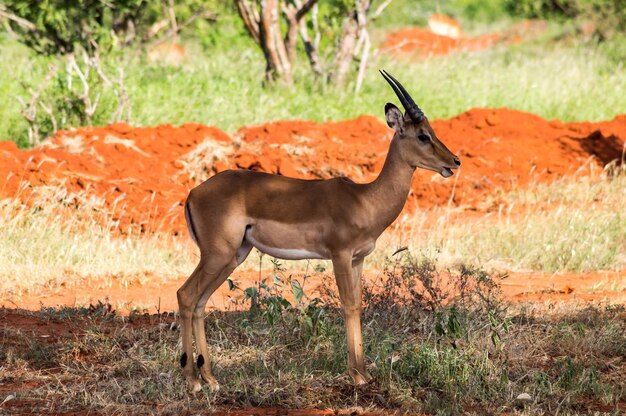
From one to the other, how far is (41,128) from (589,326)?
935 centimetres

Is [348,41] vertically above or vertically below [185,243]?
above

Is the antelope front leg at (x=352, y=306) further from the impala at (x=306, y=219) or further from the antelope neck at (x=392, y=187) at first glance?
the antelope neck at (x=392, y=187)

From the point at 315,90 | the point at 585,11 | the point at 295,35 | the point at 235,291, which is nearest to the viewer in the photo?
the point at 235,291

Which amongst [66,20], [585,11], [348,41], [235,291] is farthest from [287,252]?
[585,11]

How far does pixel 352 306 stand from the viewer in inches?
224

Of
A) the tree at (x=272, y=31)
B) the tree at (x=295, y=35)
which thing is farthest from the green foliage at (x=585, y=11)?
the tree at (x=272, y=31)

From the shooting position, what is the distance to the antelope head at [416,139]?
562 centimetres

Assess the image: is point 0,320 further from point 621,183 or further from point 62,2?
point 62,2

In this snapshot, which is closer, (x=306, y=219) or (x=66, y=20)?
(x=306, y=219)

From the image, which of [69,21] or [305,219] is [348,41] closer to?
[69,21]

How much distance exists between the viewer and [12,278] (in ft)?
29.7

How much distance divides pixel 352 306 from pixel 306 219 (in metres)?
0.56

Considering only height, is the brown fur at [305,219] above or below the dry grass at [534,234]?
below

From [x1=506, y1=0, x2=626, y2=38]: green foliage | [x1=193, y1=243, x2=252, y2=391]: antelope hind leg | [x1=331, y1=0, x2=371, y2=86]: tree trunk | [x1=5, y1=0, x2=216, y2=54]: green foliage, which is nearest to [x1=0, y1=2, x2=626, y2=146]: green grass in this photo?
[x1=331, y1=0, x2=371, y2=86]: tree trunk
